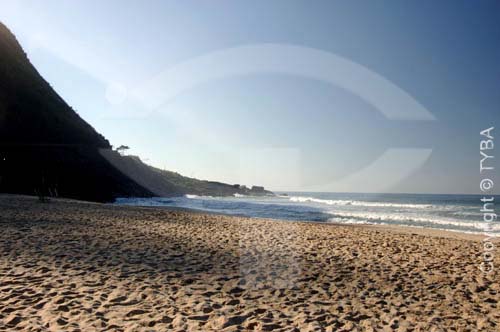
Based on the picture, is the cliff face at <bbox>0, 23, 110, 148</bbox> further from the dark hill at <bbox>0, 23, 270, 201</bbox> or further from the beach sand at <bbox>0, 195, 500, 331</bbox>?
the beach sand at <bbox>0, 195, 500, 331</bbox>

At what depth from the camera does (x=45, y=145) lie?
34688mm

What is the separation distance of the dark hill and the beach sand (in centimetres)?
2465

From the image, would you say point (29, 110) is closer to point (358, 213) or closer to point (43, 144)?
point (43, 144)

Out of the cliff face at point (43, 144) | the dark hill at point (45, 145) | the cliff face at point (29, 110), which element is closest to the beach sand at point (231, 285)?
the dark hill at point (45, 145)

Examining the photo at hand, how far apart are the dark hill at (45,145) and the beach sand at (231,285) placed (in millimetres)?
24654

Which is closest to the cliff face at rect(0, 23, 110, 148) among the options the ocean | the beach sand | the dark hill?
the dark hill

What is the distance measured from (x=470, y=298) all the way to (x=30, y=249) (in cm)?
903

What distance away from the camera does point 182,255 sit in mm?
7977

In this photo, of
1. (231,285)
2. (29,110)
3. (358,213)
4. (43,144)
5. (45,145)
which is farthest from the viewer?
(29,110)

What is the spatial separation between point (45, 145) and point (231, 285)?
1415 inches

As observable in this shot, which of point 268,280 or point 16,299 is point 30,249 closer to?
point 16,299

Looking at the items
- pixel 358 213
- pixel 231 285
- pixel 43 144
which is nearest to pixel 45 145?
pixel 43 144

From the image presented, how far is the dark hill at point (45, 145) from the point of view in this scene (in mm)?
30953

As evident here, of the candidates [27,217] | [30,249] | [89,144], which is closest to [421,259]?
[30,249]
